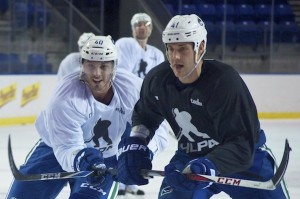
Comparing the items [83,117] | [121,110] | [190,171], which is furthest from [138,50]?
[190,171]

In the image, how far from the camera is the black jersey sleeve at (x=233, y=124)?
104 inches

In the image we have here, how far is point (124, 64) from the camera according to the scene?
648 cm

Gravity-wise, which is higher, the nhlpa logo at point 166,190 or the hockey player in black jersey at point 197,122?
the hockey player in black jersey at point 197,122

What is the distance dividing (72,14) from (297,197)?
6.64 metres

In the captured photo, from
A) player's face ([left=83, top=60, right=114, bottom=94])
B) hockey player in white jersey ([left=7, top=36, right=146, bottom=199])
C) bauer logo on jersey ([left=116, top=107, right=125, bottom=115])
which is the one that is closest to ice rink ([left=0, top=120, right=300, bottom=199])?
hockey player in white jersey ([left=7, top=36, right=146, bottom=199])

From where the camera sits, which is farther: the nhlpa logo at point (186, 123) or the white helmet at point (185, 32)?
the nhlpa logo at point (186, 123)

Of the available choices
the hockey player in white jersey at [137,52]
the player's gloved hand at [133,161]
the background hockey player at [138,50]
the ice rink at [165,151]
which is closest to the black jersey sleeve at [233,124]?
the player's gloved hand at [133,161]

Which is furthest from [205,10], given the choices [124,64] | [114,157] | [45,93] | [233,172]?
[233,172]

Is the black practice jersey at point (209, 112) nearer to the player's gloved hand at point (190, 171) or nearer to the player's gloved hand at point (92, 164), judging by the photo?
the player's gloved hand at point (190, 171)

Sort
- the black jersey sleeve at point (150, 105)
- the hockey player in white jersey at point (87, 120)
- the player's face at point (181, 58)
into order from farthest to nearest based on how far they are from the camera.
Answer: the hockey player in white jersey at point (87, 120)
the black jersey sleeve at point (150, 105)
the player's face at point (181, 58)

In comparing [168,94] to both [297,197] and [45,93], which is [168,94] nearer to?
[297,197]

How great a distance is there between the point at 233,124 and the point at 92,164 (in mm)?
583

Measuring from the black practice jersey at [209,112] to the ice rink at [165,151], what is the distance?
2013mm

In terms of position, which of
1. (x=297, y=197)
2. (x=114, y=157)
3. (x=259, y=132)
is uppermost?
(x=259, y=132)
